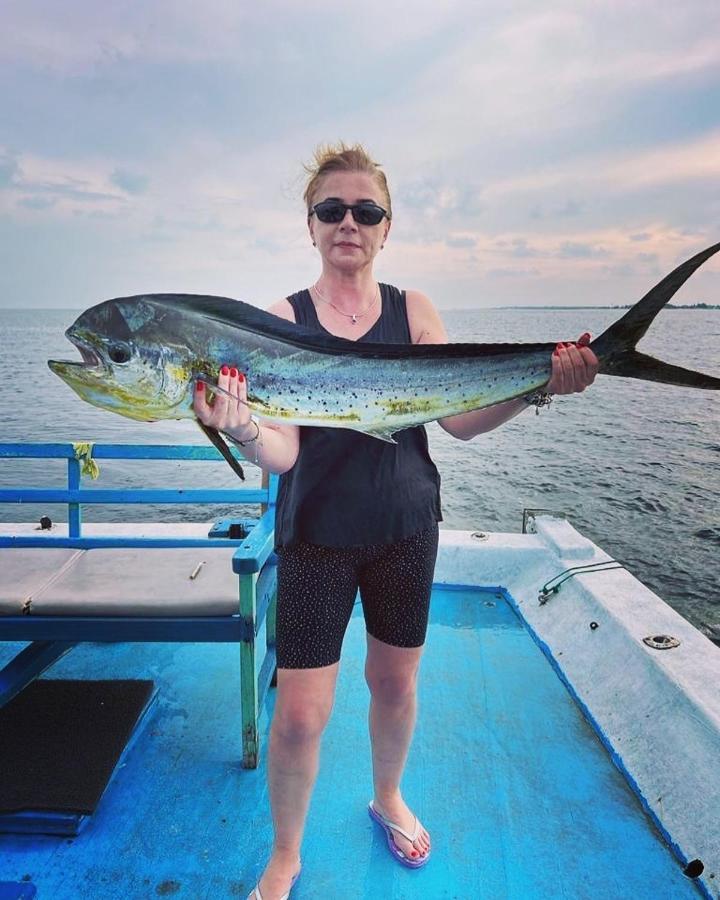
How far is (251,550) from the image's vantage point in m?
2.59

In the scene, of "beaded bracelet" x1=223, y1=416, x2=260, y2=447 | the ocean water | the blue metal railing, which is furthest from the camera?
the ocean water

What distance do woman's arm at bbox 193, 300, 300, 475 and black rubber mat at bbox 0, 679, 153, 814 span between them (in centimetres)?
166

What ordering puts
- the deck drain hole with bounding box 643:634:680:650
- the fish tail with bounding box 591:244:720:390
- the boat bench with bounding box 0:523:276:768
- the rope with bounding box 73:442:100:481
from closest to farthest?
the fish tail with bounding box 591:244:720:390, the boat bench with bounding box 0:523:276:768, the deck drain hole with bounding box 643:634:680:650, the rope with bounding box 73:442:100:481

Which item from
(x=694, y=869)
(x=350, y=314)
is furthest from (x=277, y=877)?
(x=350, y=314)

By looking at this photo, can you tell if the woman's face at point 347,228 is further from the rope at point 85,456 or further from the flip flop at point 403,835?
the rope at point 85,456

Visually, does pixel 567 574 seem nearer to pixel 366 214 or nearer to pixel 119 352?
pixel 366 214

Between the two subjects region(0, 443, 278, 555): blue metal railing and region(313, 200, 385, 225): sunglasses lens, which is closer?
region(313, 200, 385, 225): sunglasses lens

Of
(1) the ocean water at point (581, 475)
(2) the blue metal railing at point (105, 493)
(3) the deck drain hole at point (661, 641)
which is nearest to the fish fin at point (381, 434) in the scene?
(2) the blue metal railing at point (105, 493)

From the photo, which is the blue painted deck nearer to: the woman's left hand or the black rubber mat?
the black rubber mat

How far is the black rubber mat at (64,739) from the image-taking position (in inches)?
98.6

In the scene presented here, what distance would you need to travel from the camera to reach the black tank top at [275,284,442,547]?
1.92 meters

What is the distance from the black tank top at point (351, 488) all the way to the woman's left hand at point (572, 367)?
0.49 m

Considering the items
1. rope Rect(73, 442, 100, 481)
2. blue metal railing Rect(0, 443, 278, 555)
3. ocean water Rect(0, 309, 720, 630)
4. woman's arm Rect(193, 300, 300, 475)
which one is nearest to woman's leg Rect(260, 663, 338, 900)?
woman's arm Rect(193, 300, 300, 475)

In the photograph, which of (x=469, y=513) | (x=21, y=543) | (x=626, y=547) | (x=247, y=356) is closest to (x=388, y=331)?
(x=247, y=356)
